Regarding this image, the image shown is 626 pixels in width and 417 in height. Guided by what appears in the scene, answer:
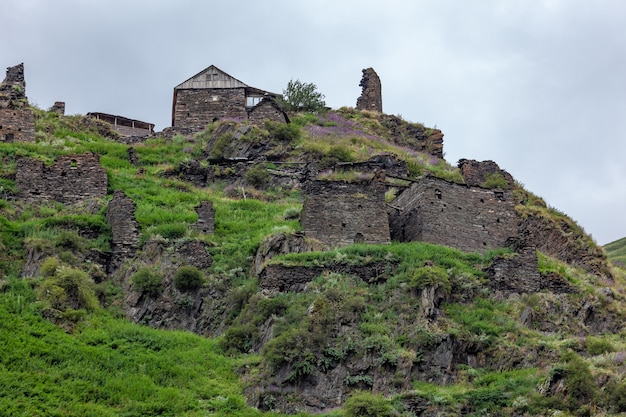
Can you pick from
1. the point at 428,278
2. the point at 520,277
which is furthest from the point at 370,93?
the point at 428,278

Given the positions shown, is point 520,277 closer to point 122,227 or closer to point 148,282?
point 148,282

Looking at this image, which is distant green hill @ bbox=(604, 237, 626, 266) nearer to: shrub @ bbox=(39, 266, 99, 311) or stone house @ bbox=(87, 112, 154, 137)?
stone house @ bbox=(87, 112, 154, 137)

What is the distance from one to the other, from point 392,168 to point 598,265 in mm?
11940

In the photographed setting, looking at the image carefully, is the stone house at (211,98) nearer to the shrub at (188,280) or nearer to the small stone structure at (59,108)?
the small stone structure at (59,108)

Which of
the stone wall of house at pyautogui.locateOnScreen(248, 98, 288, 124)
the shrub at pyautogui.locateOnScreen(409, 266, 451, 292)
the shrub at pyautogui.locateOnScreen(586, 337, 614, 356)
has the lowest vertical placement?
the shrub at pyautogui.locateOnScreen(586, 337, 614, 356)

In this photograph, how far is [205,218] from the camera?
168 ft

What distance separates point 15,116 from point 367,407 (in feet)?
113

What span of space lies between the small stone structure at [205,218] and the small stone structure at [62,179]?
5761mm

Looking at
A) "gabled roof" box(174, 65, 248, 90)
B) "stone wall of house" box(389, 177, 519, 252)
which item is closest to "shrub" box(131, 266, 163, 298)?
"stone wall of house" box(389, 177, 519, 252)

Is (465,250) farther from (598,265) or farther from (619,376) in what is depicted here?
(619,376)

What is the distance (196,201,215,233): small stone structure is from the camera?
5078cm

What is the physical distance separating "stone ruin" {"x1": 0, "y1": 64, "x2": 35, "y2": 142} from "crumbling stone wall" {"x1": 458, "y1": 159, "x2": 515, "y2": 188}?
2450 cm

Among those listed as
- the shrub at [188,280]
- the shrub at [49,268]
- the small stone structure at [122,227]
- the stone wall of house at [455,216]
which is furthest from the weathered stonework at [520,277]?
the shrub at [49,268]

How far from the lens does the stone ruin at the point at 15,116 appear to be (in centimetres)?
6200
